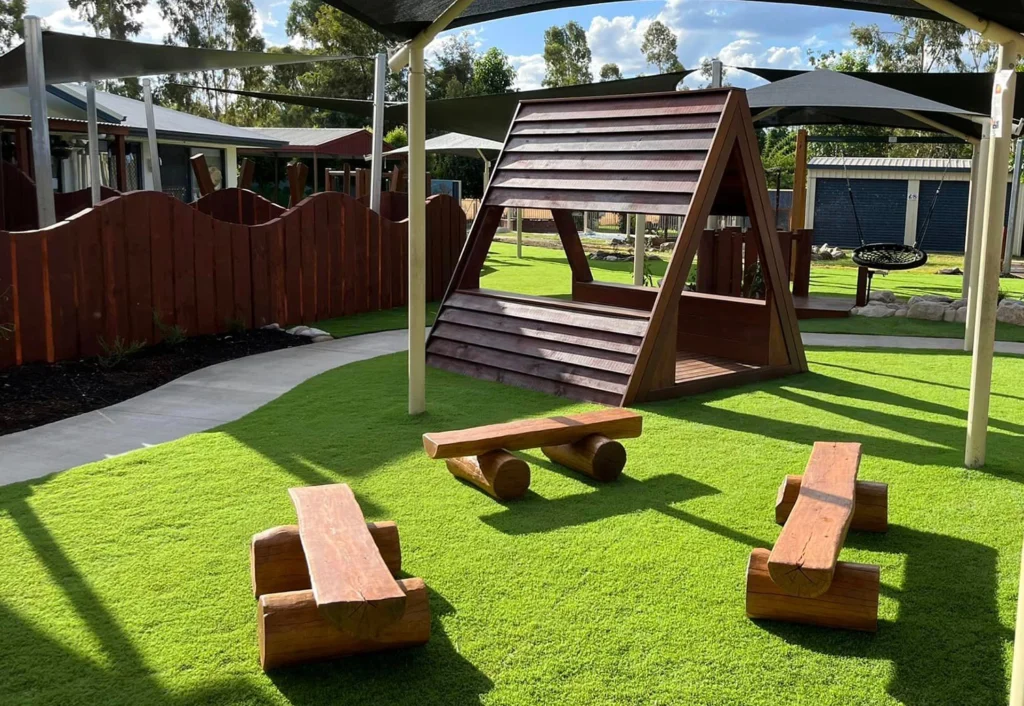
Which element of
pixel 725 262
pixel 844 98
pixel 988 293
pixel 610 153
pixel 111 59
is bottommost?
pixel 725 262

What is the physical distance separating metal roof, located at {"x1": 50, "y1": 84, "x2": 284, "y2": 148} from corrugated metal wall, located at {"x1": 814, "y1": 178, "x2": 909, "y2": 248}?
1787 cm

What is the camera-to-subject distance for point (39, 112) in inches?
336

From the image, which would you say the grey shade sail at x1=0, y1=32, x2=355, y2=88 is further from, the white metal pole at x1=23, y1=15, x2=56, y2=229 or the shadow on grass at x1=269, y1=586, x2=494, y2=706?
the shadow on grass at x1=269, y1=586, x2=494, y2=706

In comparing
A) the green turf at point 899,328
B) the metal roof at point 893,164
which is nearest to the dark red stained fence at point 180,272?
the green turf at point 899,328

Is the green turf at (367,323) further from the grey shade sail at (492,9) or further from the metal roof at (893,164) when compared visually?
the metal roof at (893,164)

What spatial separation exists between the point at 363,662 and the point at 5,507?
96.6 inches

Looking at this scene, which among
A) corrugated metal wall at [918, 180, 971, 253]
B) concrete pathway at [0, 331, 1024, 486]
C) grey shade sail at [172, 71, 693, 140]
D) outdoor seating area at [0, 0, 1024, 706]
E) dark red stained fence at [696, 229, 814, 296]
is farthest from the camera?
corrugated metal wall at [918, 180, 971, 253]

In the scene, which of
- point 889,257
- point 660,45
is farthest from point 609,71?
point 889,257

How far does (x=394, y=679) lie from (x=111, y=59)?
9068mm

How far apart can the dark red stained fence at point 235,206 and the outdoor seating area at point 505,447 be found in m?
2.52

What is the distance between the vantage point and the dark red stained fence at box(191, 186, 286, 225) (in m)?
14.1

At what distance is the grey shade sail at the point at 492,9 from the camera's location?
4.66m

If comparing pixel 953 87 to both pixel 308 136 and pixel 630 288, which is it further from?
pixel 308 136

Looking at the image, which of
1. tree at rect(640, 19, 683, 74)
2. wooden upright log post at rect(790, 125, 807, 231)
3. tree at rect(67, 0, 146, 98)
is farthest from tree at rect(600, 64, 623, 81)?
wooden upright log post at rect(790, 125, 807, 231)
